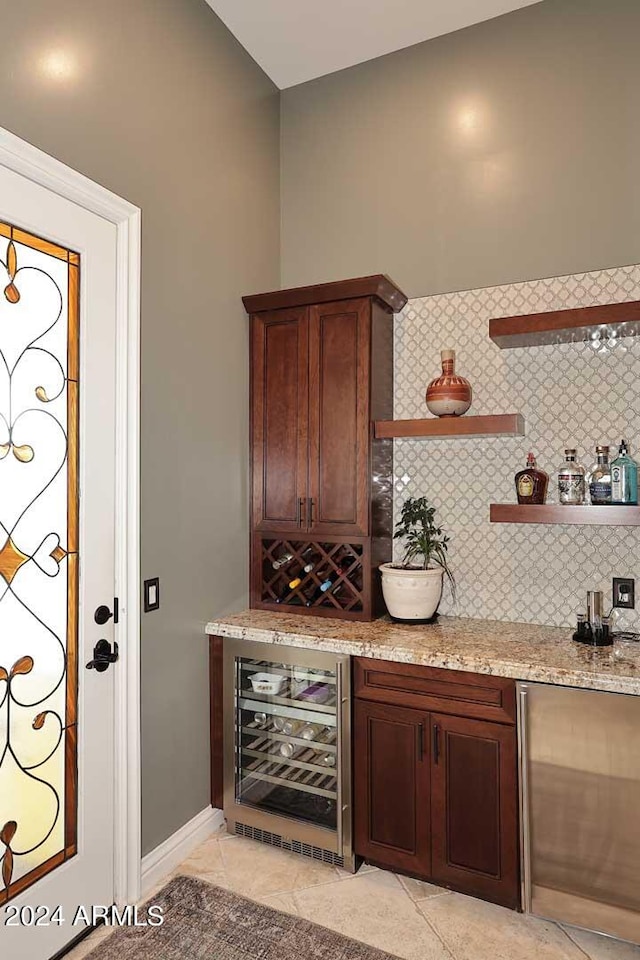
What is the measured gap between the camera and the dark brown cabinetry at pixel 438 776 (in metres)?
2.09

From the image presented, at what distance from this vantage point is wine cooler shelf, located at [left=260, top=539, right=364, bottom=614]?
2.74 metres

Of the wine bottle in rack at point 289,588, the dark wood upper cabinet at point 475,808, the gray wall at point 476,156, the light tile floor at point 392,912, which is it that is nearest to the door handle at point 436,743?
the dark wood upper cabinet at point 475,808

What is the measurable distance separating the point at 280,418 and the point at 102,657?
4.35 ft

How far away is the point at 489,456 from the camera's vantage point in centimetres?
274

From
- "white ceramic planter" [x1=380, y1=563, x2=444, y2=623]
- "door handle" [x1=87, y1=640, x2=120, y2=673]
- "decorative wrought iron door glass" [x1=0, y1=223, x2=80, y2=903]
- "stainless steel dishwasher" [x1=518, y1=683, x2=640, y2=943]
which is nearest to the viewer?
"decorative wrought iron door glass" [x1=0, y1=223, x2=80, y2=903]

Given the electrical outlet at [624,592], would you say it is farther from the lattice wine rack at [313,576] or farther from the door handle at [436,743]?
the lattice wine rack at [313,576]

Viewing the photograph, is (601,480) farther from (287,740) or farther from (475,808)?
(287,740)

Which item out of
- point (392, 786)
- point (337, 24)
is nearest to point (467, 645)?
point (392, 786)

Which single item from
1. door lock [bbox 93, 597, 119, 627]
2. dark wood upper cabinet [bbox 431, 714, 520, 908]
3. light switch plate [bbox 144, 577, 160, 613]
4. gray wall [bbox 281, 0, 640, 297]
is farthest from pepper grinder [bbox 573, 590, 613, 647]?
door lock [bbox 93, 597, 119, 627]

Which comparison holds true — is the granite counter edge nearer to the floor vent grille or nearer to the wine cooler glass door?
the wine cooler glass door

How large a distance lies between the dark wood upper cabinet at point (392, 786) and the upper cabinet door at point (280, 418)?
0.94 metres

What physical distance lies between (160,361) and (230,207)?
3.12 feet

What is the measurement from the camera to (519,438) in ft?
8.76

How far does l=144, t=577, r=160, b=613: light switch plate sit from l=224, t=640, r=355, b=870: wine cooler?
435 millimetres
